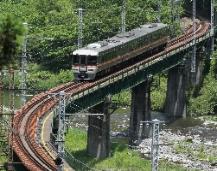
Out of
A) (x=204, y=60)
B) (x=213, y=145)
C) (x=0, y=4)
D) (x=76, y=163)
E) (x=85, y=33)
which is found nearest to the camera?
(x=76, y=163)

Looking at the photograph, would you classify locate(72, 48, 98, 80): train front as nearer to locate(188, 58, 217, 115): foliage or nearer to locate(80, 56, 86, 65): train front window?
locate(80, 56, 86, 65): train front window

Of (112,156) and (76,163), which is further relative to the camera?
(112,156)

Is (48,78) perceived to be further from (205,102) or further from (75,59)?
(75,59)

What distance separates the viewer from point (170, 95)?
90812 millimetres

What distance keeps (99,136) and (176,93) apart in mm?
28132

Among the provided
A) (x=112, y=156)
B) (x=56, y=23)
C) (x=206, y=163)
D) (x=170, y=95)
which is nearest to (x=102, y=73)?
(x=112, y=156)

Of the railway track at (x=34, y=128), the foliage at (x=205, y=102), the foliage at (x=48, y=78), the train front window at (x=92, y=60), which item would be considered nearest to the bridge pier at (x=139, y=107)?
the railway track at (x=34, y=128)

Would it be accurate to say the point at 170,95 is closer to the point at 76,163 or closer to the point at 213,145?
the point at 213,145

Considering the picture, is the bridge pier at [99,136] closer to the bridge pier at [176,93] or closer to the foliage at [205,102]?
the bridge pier at [176,93]

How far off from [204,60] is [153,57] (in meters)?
22.9

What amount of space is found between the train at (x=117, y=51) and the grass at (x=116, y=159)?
648 centimetres

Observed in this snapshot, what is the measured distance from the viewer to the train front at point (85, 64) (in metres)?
66.9

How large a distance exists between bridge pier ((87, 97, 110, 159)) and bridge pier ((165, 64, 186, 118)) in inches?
1000

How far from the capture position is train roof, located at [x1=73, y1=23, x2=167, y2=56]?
67.9 m
